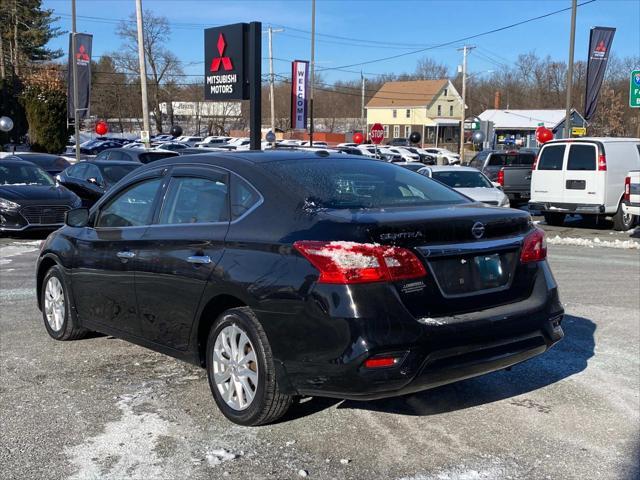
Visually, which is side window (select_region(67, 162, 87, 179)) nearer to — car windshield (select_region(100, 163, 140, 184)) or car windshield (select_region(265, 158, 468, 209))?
car windshield (select_region(100, 163, 140, 184))

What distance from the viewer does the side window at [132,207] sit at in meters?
4.99

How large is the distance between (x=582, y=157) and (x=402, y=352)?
14.1m

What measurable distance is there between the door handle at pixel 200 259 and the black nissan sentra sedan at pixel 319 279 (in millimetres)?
11

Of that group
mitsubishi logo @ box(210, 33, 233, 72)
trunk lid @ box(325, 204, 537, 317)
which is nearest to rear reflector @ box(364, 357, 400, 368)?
trunk lid @ box(325, 204, 537, 317)

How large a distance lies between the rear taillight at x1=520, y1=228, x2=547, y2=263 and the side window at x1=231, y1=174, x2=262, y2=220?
1627mm

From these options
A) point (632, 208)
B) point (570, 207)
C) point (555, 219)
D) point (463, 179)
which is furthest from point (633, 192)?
point (463, 179)

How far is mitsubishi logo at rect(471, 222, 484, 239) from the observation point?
3.92 metres

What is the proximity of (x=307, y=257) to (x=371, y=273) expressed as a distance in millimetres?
353

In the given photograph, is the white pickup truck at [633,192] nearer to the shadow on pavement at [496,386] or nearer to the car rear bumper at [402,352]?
the shadow on pavement at [496,386]

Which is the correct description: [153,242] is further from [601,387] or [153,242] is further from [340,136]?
[340,136]

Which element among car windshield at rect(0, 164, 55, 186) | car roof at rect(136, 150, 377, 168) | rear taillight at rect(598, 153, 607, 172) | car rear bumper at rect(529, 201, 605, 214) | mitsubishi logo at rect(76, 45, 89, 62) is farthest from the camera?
mitsubishi logo at rect(76, 45, 89, 62)

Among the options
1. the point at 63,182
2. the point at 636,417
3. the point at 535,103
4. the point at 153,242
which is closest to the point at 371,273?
the point at 153,242

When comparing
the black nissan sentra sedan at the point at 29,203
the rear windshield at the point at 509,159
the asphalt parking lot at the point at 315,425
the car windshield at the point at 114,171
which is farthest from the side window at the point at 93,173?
the rear windshield at the point at 509,159

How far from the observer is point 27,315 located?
700cm
